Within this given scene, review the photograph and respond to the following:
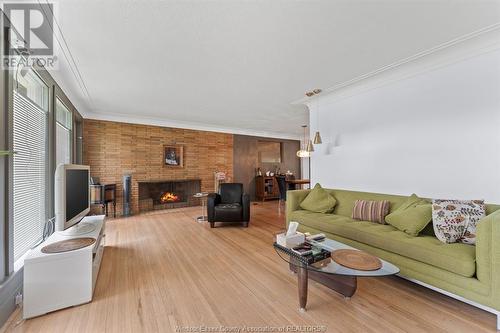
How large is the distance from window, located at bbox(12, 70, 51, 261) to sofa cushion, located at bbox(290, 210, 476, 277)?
3.28 metres

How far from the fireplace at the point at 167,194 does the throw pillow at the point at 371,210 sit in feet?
15.0

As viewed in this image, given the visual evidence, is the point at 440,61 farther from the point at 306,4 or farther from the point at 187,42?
the point at 187,42

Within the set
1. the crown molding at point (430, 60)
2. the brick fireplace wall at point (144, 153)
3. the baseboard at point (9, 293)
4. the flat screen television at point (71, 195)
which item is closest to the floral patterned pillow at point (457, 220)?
the crown molding at point (430, 60)

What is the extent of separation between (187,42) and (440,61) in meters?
2.98

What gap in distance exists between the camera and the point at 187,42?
226 centimetres

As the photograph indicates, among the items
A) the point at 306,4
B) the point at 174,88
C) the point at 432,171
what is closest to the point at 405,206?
the point at 432,171

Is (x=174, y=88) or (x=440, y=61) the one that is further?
(x=174, y=88)

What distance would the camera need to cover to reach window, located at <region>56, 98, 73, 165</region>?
10.9 ft

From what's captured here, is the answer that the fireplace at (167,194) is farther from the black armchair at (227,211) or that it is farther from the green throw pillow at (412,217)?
the green throw pillow at (412,217)

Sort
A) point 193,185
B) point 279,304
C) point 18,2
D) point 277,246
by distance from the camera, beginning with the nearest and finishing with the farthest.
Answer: point 18,2
point 279,304
point 277,246
point 193,185

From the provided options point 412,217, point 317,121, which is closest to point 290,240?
point 412,217

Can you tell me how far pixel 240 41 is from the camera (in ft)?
7.34

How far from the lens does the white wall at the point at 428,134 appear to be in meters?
2.32

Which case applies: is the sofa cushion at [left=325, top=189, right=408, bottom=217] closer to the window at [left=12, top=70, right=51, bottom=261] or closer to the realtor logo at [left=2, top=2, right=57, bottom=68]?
the window at [left=12, top=70, right=51, bottom=261]
